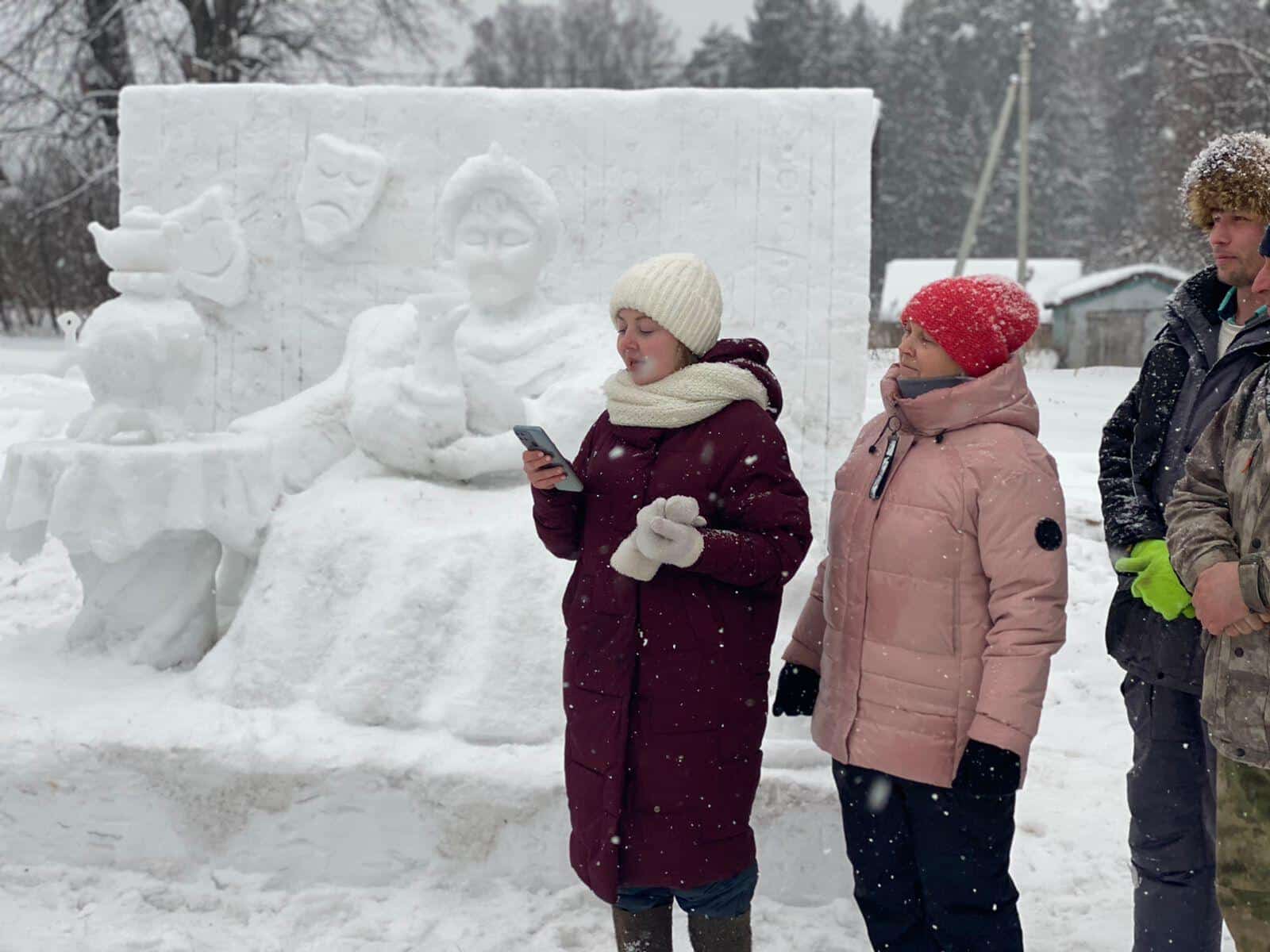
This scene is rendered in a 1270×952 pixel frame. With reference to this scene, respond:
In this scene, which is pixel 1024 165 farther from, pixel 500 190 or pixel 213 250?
pixel 213 250

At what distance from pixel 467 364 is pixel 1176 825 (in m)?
2.29

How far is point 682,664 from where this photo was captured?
1.91 m

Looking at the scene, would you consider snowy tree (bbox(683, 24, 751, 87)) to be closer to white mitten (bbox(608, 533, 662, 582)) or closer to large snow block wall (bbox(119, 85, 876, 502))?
large snow block wall (bbox(119, 85, 876, 502))

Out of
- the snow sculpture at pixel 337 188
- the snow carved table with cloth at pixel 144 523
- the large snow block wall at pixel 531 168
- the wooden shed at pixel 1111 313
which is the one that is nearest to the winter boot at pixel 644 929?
the snow carved table with cloth at pixel 144 523

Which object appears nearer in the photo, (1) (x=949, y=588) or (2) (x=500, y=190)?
(1) (x=949, y=588)

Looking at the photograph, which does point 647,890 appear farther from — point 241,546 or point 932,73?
point 932,73

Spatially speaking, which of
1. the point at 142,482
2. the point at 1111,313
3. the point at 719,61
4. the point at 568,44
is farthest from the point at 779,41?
the point at 142,482

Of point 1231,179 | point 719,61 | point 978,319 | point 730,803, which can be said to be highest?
point 719,61

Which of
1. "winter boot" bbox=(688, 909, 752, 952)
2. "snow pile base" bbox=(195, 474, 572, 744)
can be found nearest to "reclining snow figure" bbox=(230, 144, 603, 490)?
"snow pile base" bbox=(195, 474, 572, 744)

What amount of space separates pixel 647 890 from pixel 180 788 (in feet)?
4.64

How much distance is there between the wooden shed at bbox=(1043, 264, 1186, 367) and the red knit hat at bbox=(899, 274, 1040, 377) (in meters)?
9.43

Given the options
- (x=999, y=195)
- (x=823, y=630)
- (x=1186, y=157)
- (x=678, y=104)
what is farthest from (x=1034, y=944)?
(x=999, y=195)

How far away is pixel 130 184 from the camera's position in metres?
4.03

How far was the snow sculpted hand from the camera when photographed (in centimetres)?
177
